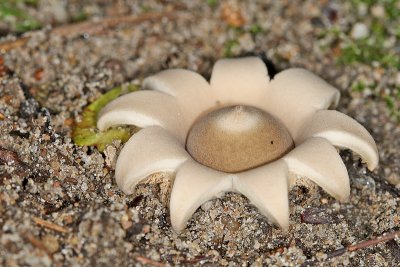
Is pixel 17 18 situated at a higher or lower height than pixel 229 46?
higher

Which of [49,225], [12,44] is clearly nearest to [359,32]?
[12,44]

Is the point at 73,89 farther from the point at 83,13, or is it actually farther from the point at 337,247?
the point at 337,247

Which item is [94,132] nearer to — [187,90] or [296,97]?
[187,90]

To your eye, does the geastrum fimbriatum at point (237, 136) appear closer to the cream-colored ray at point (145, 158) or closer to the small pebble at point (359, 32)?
the cream-colored ray at point (145, 158)

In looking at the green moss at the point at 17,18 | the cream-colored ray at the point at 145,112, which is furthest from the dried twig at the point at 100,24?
the cream-colored ray at the point at 145,112

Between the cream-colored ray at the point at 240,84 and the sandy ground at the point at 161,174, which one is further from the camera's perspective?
the cream-colored ray at the point at 240,84

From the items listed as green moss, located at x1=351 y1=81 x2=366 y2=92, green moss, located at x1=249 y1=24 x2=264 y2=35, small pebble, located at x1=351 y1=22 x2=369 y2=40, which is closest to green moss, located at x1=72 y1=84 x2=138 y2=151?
green moss, located at x1=249 y1=24 x2=264 y2=35
